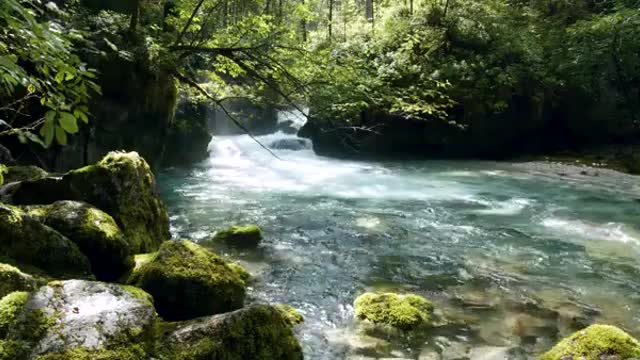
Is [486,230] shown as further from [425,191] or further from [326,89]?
[326,89]

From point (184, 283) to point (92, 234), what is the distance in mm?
1348

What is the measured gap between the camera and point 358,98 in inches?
261

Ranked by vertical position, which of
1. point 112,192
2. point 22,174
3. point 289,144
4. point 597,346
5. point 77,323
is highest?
point 22,174

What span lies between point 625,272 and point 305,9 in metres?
6.68

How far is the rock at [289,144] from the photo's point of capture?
92.6 feet

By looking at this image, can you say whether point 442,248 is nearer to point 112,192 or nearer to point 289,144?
point 112,192

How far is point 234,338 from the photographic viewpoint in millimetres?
3986

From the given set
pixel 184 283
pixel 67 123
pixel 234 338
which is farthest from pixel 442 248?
pixel 67 123

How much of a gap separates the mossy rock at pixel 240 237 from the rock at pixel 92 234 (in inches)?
125

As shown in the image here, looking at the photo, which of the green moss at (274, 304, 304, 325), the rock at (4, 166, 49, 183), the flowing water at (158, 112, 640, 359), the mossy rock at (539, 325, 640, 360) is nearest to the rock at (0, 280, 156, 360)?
the flowing water at (158, 112, 640, 359)

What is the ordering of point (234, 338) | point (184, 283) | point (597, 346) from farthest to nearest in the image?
point (184, 283), point (597, 346), point (234, 338)

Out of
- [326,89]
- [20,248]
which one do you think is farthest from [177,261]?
[326,89]

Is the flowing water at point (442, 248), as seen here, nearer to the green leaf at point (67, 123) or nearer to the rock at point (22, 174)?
the rock at point (22, 174)

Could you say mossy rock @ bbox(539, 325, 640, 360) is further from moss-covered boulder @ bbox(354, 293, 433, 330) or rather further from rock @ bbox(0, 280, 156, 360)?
rock @ bbox(0, 280, 156, 360)
